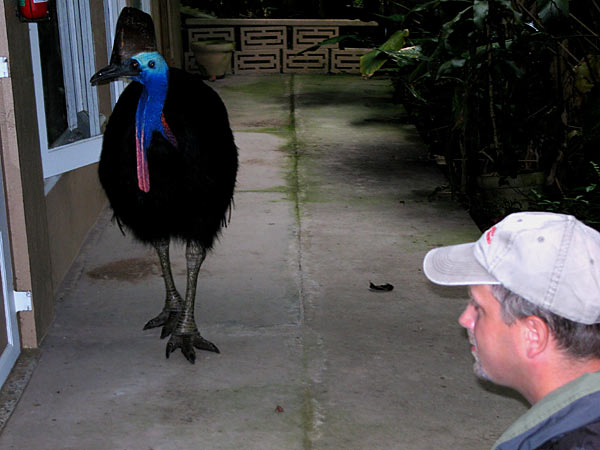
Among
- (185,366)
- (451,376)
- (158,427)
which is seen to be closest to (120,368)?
(185,366)

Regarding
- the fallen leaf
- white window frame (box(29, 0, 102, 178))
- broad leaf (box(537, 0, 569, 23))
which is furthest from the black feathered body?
broad leaf (box(537, 0, 569, 23))

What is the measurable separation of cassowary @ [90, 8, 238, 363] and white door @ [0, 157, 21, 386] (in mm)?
530

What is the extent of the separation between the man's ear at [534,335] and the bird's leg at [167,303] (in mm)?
2909

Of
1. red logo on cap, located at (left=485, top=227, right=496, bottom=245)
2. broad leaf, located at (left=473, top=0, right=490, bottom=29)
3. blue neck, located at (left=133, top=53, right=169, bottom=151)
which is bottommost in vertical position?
red logo on cap, located at (left=485, top=227, right=496, bottom=245)

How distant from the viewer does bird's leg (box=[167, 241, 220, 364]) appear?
4.16 meters

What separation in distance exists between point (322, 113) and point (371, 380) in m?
6.39

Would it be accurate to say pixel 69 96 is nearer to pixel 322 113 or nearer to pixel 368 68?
pixel 368 68

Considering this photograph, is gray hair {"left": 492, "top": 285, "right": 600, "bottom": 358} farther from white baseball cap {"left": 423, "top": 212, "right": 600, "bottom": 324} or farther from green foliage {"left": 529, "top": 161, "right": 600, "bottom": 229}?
green foliage {"left": 529, "top": 161, "right": 600, "bottom": 229}

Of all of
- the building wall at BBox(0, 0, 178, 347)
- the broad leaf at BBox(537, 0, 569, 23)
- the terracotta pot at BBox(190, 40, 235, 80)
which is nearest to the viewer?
the building wall at BBox(0, 0, 178, 347)

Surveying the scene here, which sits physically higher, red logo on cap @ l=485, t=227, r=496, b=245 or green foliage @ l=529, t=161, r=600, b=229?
red logo on cap @ l=485, t=227, r=496, b=245

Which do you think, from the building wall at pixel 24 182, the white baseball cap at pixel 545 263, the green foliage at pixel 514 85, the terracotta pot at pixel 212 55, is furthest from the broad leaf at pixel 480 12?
the terracotta pot at pixel 212 55

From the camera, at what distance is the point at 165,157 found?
386 cm

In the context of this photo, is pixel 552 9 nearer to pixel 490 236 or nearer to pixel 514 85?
pixel 514 85

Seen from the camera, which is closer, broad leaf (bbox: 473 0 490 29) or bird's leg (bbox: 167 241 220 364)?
bird's leg (bbox: 167 241 220 364)
